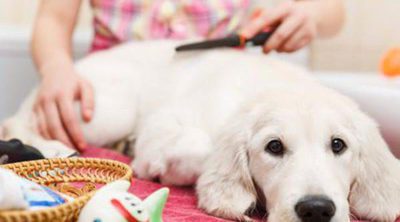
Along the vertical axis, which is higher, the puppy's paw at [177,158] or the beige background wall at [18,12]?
the beige background wall at [18,12]

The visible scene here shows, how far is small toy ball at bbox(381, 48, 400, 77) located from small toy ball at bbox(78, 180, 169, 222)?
42.6 inches

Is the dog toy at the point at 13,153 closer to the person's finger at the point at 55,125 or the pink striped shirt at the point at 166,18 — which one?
the person's finger at the point at 55,125

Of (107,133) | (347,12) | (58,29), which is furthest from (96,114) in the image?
(347,12)

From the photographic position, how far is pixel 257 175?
1.05 metres

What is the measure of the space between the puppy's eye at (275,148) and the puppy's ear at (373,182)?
0.14 m

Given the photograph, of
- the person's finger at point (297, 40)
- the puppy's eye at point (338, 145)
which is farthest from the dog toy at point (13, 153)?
the person's finger at point (297, 40)

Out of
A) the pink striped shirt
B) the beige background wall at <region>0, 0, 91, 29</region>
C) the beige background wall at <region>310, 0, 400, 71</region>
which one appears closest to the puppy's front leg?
the pink striped shirt

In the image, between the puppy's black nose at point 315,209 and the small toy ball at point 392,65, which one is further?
the small toy ball at point 392,65

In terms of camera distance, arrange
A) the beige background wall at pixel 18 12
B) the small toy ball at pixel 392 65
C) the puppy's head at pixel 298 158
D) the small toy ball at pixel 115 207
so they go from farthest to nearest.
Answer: the beige background wall at pixel 18 12 < the small toy ball at pixel 392 65 < the puppy's head at pixel 298 158 < the small toy ball at pixel 115 207

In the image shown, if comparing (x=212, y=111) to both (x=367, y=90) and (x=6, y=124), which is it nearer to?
(x=367, y=90)

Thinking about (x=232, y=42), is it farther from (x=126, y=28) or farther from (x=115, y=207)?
(x=115, y=207)

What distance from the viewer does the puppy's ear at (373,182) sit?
1053mm

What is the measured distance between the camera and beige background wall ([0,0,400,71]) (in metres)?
2.21

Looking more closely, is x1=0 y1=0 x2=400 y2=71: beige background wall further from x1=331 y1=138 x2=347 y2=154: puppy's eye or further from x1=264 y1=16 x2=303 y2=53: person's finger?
x1=331 y1=138 x2=347 y2=154: puppy's eye
